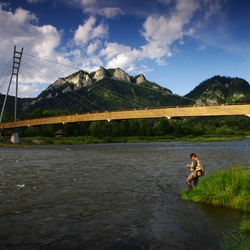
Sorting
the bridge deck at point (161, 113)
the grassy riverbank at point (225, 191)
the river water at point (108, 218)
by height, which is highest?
the bridge deck at point (161, 113)

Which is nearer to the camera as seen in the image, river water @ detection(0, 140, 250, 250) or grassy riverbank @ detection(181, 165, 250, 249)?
river water @ detection(0, 140, 250, 250)

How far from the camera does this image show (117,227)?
7.44 meters

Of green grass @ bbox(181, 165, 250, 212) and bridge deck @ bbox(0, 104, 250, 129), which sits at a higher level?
bridge deck @ bbox(0, 104, 250, 129)

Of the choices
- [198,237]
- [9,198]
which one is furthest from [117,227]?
[9,198]

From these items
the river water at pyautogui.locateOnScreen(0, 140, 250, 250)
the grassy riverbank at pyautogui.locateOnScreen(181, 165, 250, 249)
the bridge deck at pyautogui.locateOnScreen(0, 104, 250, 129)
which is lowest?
the river water at pyautogui.locateOnScreen(0, 140, 250, 250)

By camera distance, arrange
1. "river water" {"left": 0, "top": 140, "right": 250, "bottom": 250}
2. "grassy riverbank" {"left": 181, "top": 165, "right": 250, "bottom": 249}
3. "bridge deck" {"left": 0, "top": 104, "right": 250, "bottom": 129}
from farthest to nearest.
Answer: "bridge deck" {"left": 0, "top": 104, "right": 250, "bottom": 129} → "grassy riverbank" {"left": 181, "top": 165, "right": 250, "bottom": 249} → "river water" {"left": 0, "top": 140, "right": 250, "bottom": 250}

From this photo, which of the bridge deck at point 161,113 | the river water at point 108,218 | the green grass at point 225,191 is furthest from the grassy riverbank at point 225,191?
the bridge deck at point 161,113

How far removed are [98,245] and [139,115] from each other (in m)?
47.7

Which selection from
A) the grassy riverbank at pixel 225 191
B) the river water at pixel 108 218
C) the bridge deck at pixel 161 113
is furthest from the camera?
the bridge deck at pixel 161 113

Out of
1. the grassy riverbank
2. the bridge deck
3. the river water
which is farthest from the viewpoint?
the bridge deck

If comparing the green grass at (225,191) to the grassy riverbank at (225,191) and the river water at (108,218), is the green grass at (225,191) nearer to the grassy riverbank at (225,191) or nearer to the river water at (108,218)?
the grassy riverbank at (225,191)

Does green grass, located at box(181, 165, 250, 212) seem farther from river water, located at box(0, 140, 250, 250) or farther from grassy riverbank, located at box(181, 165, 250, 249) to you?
river water, located at box(0, 140, 250, 250)

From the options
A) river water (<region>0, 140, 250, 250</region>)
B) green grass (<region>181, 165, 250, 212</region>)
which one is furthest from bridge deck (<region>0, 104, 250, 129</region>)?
green grass (<region>181, 165, 250, 212</region>)

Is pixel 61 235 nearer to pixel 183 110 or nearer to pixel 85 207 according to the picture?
pixel 85 207
